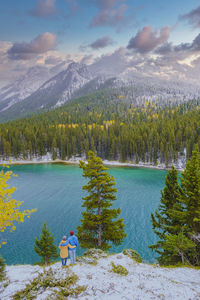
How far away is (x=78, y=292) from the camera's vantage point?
780 centimetres

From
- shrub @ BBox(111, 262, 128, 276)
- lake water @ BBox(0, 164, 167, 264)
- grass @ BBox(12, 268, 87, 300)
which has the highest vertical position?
grass @ BBox(12, 268, 87, 300)

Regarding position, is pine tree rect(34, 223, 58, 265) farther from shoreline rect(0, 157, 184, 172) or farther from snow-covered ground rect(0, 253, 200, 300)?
shoreline rect(0, 157, 184, 172)

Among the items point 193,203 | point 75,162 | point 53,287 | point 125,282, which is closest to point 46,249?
point 53,287

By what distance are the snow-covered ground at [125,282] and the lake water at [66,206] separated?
40.8ft

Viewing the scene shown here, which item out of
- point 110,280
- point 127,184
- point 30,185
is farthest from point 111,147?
point 110,280

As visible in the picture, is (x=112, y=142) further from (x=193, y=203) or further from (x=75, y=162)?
(x=193, y=203)

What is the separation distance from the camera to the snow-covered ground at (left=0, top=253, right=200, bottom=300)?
775 centimetres

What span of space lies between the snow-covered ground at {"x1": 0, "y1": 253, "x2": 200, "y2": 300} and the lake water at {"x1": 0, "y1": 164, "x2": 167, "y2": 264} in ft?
40.8

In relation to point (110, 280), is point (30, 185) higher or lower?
lower

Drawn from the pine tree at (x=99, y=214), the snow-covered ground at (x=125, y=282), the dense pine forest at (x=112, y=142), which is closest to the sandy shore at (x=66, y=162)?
the dense pine forest at (x=112, y=142)

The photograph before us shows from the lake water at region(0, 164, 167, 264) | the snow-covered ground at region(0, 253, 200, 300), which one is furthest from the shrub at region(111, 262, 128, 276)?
the lake water at region(0, 164, 167, 264)

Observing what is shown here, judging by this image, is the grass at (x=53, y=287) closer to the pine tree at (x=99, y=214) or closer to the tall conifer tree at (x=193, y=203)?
the pine tree at (x=99, y=214)

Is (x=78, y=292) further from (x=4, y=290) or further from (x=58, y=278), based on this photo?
(x=4, y=290)

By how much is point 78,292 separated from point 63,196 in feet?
128
